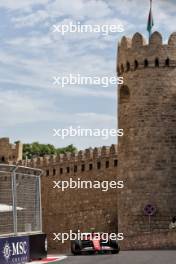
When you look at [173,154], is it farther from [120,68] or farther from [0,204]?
[0,204]

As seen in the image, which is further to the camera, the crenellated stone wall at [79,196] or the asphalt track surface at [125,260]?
the crenellated stone wall at [79,196]

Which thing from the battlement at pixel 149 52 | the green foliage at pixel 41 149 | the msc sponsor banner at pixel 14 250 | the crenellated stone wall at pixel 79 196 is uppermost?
the green foliage at pixel 41 149

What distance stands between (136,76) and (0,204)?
71.4 ft

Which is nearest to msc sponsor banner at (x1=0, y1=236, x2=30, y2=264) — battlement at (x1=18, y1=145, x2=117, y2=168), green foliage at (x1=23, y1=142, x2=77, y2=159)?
battlement at (x1=18, y1=145, x2=117, y2=168)

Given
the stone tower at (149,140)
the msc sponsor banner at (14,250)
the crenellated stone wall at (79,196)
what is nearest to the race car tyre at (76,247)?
the msc sponsor banner at (14,250)

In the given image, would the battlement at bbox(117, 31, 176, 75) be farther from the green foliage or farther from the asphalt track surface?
the green foliage

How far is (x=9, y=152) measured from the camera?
58.4 m

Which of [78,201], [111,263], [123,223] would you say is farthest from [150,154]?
[111,263]

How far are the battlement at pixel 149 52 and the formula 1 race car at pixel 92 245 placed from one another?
13.7 metres

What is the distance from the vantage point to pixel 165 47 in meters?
39.3

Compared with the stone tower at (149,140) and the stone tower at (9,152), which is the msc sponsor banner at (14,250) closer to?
the stone tower at (149,140)

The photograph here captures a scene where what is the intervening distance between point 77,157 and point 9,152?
1076cm

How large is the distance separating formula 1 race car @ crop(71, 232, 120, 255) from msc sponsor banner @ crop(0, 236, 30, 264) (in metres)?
6.41

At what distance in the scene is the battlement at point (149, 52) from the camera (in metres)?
39.2
